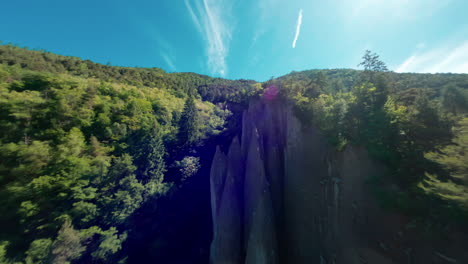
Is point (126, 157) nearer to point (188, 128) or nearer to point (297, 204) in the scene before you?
point (188, 128)

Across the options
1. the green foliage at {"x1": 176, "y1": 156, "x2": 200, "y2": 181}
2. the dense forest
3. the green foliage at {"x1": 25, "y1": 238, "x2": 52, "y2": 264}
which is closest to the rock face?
the dense forest

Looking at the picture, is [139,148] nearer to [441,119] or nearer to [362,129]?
[362,129]

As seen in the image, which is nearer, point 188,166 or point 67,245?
point 67,245

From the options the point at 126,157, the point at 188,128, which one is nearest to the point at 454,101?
the point at 126,157

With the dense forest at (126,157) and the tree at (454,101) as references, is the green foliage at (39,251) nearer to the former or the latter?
the dense forest at (126,157)

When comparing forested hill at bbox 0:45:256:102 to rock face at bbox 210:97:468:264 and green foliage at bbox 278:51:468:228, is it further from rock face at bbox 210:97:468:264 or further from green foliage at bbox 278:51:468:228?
green foliage at bbox 278:51:468:228
